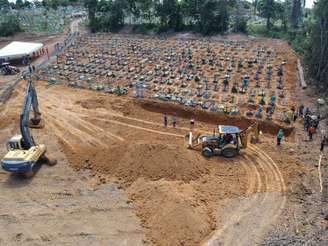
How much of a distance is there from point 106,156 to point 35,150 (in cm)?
405

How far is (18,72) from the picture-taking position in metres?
39.8

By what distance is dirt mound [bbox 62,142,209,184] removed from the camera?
18781 millimetres

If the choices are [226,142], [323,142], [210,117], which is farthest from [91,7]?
[323,142]

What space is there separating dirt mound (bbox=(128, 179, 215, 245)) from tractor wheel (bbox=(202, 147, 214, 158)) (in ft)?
11.2

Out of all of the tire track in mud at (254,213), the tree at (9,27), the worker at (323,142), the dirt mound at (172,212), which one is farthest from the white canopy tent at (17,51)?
the worker at (323,142)

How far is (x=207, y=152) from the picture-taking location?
20.7m

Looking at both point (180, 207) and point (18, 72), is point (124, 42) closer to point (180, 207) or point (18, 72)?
point (18, 72)

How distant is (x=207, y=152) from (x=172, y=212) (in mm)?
5995

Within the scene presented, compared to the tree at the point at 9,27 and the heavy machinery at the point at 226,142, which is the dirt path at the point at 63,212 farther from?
the tree at the point at 9,27

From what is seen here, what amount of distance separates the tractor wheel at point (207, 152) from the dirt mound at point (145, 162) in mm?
447

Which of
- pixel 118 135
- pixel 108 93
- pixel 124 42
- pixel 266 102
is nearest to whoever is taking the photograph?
pixel 118 135

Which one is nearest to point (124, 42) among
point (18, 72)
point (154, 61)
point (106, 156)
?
point (154, 61)

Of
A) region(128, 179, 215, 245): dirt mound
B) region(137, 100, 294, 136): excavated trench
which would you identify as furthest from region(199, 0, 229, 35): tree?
region(128, 179, 215, 245): dirt mound

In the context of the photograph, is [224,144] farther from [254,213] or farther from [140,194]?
[140,194]
